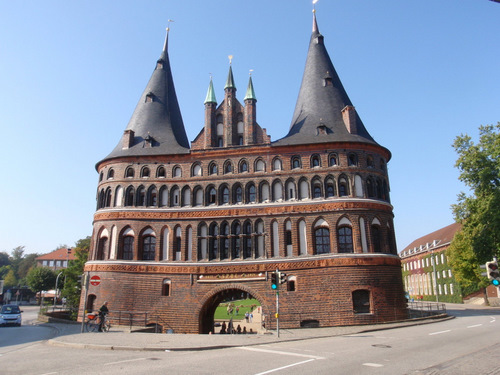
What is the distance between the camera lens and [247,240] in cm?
2725

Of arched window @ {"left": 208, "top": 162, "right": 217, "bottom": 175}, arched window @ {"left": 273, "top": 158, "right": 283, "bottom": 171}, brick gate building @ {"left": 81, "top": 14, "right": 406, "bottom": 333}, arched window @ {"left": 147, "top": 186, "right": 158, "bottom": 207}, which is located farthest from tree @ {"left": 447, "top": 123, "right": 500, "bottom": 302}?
arched window @ {"left": 147, "top": 186, "right": 158, "bottom": 207}

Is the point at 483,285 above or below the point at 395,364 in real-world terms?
above

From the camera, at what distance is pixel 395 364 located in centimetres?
1045

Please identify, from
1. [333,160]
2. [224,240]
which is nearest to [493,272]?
[333,160]

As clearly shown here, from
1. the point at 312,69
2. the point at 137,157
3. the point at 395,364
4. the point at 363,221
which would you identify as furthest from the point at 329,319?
the point at 312,69

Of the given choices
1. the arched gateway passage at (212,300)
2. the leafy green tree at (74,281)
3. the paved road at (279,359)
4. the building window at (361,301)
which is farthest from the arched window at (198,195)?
the leafy green tree at (74,281)

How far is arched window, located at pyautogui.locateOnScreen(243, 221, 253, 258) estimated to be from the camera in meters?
27.0

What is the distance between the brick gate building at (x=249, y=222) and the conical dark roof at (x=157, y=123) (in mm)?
246

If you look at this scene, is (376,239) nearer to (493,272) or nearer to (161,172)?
(493,272)

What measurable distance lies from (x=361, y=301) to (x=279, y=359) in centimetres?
1500

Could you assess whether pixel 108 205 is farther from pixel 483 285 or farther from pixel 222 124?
pixel 483 285

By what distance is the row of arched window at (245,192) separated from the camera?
27000 millimetres

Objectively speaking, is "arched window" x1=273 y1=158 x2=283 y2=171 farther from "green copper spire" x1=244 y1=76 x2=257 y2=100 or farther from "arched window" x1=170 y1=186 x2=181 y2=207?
"arched window" x1=170 y1=186 x2=181 y2=207

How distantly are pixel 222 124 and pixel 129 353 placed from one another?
20.0 meters
